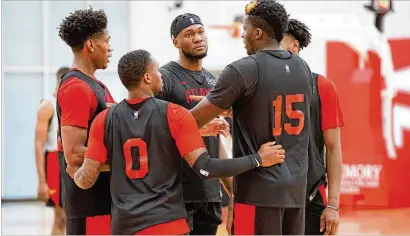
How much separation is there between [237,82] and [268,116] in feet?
0.85

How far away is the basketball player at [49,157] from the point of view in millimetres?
9000

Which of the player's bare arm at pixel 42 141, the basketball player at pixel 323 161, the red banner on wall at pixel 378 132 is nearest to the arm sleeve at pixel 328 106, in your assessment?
the basketball player at pixel 323 161

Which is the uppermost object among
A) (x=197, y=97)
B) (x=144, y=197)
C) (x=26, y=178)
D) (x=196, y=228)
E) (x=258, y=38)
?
(x=258, y=38)

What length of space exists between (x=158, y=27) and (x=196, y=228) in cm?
1048

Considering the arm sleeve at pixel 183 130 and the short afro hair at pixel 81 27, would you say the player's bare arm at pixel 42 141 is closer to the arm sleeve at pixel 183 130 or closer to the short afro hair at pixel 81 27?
the short afro hair at pixel 81 27

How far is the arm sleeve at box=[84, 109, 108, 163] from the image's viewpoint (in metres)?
4.21

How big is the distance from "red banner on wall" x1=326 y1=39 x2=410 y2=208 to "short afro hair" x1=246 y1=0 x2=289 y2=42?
29.5 ft

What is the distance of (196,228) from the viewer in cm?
542

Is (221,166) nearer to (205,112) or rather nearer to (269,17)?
(205,112)

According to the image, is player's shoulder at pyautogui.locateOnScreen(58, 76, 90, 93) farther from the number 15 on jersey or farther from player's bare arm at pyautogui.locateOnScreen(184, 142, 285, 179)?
the number 15 on jersey

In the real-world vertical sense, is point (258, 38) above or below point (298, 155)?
above

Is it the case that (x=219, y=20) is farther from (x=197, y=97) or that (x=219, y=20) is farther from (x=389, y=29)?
(x=197, y=97)

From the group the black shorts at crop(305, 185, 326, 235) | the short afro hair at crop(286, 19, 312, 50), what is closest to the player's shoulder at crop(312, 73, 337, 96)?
the short afro hair at crop(286, 19, 312, 50)

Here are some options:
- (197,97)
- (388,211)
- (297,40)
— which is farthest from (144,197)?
(388,211)
